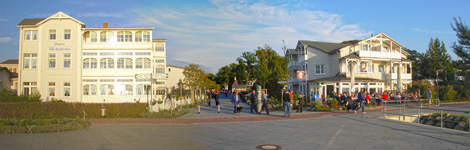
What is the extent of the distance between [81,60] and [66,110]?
18.5 meters

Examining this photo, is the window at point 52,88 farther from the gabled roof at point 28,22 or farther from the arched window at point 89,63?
the gabled roof at point 28,22

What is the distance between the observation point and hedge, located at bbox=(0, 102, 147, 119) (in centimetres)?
1817

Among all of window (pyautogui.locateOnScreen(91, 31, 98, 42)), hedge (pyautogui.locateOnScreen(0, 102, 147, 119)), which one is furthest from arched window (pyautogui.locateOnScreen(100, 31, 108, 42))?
hedge (pyautogui.locateOnScreen(0, 102, 147, 119))

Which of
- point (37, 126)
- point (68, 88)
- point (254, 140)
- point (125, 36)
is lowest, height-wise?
point (254, 140)

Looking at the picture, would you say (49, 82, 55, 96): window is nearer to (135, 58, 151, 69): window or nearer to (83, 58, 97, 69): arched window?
(83, 58, 97, 69): arched window

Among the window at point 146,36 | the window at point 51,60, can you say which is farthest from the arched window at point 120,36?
the window at point 51,60

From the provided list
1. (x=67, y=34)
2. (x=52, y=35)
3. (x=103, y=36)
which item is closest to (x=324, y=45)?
(x=103, y=36)

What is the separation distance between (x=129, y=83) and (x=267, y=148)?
99.7ft

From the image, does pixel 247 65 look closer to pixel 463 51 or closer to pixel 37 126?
pixel 463 51

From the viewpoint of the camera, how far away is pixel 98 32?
3556cm

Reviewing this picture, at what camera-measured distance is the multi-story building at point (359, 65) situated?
34.1 metres

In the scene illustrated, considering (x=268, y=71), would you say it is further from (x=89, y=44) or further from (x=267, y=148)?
(x=267, y=148)

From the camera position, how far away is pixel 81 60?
35094 millimetres

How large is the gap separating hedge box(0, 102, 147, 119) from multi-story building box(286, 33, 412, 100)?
21.6 metres
